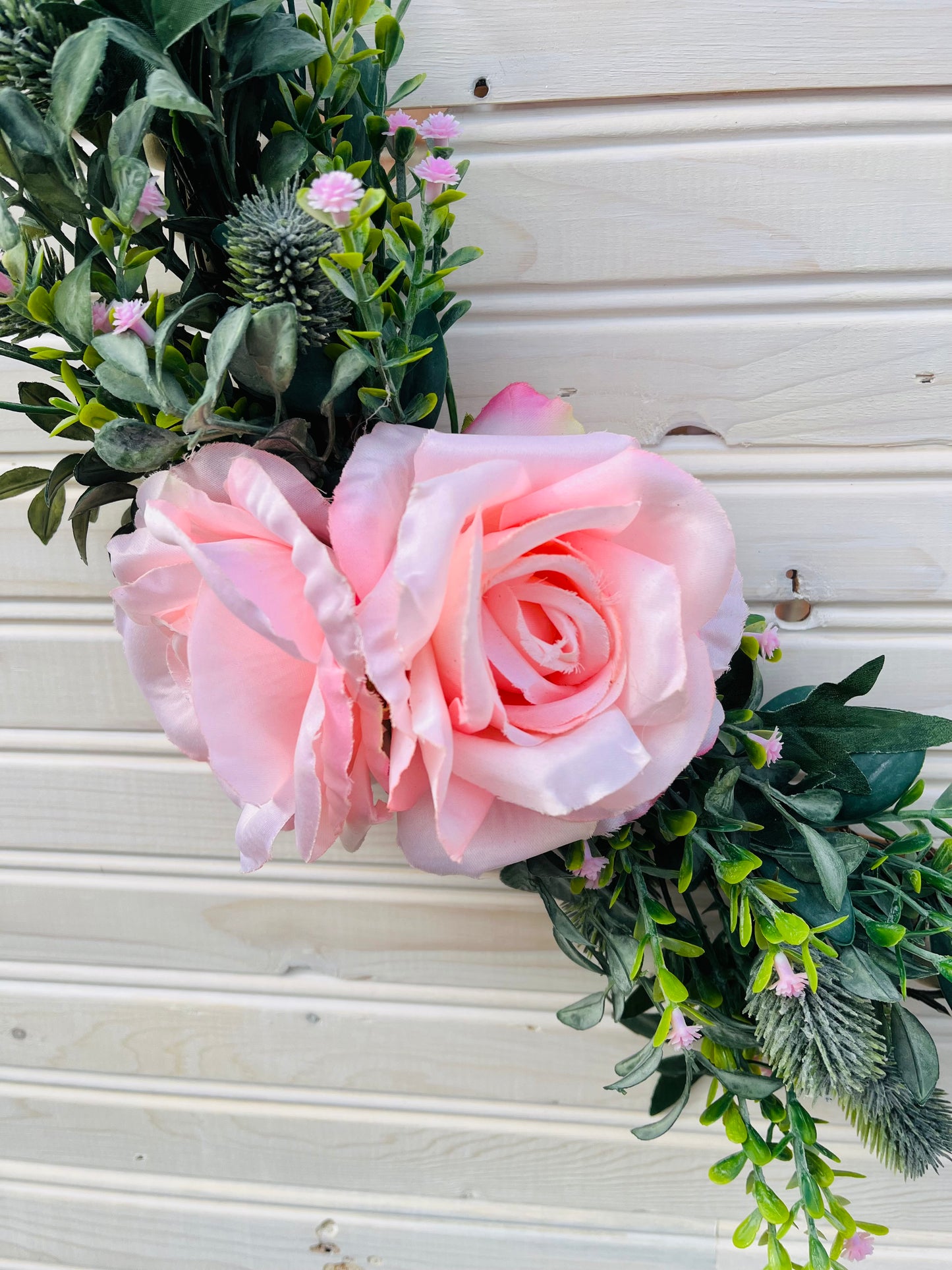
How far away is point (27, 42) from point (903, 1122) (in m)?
0.63

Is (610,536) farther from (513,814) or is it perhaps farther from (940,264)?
(940,264)

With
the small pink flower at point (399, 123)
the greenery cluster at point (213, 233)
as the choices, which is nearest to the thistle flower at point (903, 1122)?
the greenery cluster at point (213, 233)

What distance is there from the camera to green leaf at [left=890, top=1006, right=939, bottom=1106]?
44 cm

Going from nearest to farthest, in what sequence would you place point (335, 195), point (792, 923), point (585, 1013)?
point (335, 195) < point (792, 923) < point (585, 1013)

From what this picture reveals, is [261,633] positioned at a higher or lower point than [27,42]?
lower

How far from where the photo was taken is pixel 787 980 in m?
0.38

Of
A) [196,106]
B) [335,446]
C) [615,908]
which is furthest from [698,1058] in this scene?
[196,106]

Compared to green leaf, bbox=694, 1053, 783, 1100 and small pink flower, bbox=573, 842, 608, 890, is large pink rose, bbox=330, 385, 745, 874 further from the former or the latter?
green leaf, bbox=694, 1053, 783, 1100

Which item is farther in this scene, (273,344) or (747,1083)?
(747,1083)

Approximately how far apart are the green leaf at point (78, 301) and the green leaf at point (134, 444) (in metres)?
0.03

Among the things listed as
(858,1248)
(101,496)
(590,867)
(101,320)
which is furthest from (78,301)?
(858,1248)

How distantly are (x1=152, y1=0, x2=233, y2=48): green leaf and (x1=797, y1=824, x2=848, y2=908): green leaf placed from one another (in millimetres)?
409

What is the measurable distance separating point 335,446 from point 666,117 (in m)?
0.27

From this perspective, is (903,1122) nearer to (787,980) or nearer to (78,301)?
(787,980)
